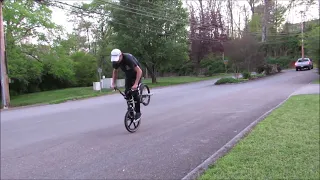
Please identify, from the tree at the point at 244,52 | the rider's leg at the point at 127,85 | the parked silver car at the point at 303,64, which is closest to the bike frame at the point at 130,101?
the rider's leg at the point at 127,85

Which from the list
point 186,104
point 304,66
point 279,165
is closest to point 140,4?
point 279,165

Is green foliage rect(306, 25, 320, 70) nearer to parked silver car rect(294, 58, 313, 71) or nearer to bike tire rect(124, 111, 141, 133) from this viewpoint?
parked silver car rect(294, 58, 313, 71)

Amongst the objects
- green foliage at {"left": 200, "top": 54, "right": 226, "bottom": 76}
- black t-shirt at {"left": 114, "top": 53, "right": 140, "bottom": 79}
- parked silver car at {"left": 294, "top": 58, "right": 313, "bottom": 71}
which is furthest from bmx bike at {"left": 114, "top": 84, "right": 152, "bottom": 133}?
green foliage at {"left": 200, "top": 54, "right": 226, "bottom": 76}

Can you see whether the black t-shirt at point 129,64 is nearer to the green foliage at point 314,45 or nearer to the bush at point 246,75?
the green foliage at point 314,45

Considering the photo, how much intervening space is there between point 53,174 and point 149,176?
5.52 feet

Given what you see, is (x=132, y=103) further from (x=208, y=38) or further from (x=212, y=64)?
(x=208, y=38)

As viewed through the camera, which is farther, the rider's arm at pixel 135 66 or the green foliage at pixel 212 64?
the green foliage at pixel 212 64

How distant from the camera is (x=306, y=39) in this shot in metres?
24.4

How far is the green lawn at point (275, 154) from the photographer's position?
175 inches

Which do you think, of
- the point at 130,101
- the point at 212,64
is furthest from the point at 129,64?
the point at 212,64

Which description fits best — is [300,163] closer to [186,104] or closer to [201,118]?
[201,118]

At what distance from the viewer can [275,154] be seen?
5.34 m

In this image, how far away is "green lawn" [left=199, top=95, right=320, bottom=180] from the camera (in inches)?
175

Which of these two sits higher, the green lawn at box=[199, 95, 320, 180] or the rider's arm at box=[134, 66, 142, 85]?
the rider's arm at box=[134, 66, 142, 85]
